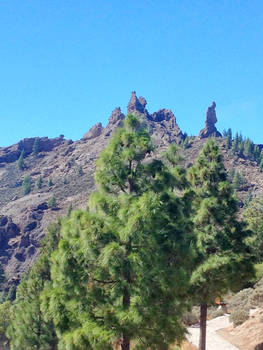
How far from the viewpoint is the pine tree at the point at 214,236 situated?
49.4 ft

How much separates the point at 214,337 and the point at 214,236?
318 inches

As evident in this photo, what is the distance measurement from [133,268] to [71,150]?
193 metres

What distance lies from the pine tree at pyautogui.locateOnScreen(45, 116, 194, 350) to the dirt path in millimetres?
7204

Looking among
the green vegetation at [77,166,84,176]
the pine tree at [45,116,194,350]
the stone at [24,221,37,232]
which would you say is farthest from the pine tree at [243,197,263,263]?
the green vegetation at [77,166,84,176]

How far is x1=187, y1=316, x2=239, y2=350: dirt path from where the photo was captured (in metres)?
18.5

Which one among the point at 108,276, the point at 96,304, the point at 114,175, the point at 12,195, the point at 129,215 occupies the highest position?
the point at 12,195

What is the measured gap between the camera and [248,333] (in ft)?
61.1

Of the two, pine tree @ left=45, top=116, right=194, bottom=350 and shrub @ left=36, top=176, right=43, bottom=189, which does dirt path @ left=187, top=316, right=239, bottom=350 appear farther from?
shrub @ left=36, top=176, right=43, bottom=189

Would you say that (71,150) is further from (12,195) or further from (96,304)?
(96,304)

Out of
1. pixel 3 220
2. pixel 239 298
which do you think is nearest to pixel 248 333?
pixel 239 298

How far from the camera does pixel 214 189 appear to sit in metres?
16.5

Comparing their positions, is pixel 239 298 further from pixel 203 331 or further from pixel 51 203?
pixel 51 203

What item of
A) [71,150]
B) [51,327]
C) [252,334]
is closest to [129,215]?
[51,327]

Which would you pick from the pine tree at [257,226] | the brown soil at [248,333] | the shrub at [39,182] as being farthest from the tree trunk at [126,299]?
the shrub at [39,182]
